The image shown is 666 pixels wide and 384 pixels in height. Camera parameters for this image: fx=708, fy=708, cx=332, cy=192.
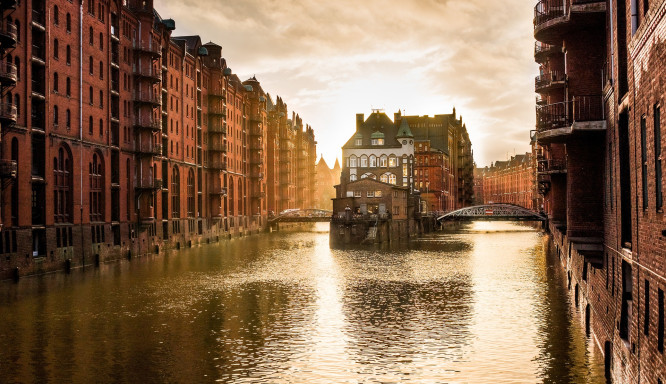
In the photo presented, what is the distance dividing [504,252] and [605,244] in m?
42.1

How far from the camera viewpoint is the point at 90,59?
4916 centimetres

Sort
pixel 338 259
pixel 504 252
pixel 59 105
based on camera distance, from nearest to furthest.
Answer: pixel 59 105 → pixel 338 259 → pixel 504 252

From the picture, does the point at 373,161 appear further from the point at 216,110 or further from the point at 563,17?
the point at 563,17

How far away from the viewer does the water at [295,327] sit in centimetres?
1911

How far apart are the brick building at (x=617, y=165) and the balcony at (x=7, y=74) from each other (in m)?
26.2

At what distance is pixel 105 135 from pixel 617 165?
139 feet

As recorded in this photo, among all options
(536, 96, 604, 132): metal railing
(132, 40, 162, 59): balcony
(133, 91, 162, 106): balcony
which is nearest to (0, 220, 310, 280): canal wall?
(133, 91, 162, 106): balcony

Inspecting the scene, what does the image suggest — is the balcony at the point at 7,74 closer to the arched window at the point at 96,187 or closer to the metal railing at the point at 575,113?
the arched window at the point at 96,187

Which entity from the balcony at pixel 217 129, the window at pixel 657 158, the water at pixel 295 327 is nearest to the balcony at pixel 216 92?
the balcony at pixel 217 129

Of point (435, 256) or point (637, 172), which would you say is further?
point (435, 256)

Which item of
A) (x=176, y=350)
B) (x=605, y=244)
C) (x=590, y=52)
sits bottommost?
(x=176, y=350)

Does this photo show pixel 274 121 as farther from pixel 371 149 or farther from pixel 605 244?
pixel 605 244

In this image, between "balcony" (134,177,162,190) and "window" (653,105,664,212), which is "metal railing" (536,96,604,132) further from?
"balcony" (134,177,162,190)

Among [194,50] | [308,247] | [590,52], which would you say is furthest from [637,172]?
[194,50]
